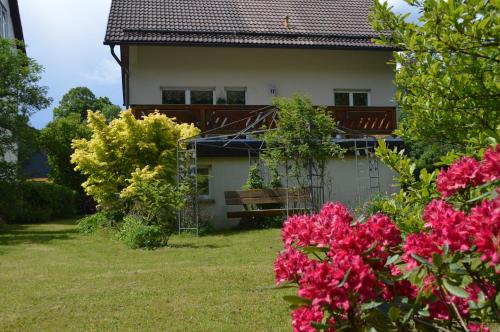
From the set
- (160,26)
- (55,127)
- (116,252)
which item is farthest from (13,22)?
(116,252)

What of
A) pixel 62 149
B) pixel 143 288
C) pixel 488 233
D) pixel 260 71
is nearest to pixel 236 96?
pixel 260 71

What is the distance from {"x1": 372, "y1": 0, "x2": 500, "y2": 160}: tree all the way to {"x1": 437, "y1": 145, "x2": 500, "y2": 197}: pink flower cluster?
0.79m

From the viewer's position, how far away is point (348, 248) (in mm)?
2332

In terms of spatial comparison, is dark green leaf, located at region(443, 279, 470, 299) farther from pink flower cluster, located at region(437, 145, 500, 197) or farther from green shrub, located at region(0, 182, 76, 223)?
green shrub, located at region(0, 182, 76, 223)

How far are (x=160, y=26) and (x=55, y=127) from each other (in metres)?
12.9

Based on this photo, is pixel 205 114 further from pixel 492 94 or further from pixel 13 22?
pixel 13 22

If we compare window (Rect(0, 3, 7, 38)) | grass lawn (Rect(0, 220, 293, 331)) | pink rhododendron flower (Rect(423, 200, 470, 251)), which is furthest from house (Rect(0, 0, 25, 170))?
pink rhododendron flower (Rect(423, 200, 470, 251))

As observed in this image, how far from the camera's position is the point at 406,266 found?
7.58 ft

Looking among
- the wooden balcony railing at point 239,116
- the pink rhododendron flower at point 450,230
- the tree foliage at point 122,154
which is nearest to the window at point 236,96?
the wooden balcony railing at point 239,116

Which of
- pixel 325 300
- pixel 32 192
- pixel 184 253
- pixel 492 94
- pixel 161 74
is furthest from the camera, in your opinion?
pixel 32 192

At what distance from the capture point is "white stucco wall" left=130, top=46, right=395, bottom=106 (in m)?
19.3

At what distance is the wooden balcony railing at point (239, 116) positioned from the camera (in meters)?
17.3

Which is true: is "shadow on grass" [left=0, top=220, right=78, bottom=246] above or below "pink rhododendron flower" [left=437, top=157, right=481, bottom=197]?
below

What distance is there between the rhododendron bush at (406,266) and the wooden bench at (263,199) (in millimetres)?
12646
